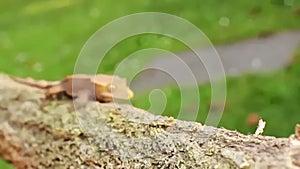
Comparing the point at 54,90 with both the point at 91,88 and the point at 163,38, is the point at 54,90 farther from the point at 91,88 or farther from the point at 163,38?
the point at 163,38

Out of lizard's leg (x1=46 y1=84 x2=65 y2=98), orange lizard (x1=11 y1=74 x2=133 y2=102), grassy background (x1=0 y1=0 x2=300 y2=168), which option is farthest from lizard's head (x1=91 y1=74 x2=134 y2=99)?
grassy background (x1=0 y1=0 x2=300 y2=168)

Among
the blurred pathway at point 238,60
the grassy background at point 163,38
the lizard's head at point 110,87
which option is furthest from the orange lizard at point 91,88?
the blurred pathway at point 238,60

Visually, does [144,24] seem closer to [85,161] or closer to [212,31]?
[212,31]

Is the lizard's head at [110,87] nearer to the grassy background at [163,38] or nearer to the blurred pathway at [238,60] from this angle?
the grassy background at [163,38]

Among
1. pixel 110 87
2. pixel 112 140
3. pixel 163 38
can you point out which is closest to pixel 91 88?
pixel 110 87

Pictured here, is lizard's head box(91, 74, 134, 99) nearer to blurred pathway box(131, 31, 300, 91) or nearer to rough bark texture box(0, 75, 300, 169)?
rough bark texture box(0, 75, 300, 169)
